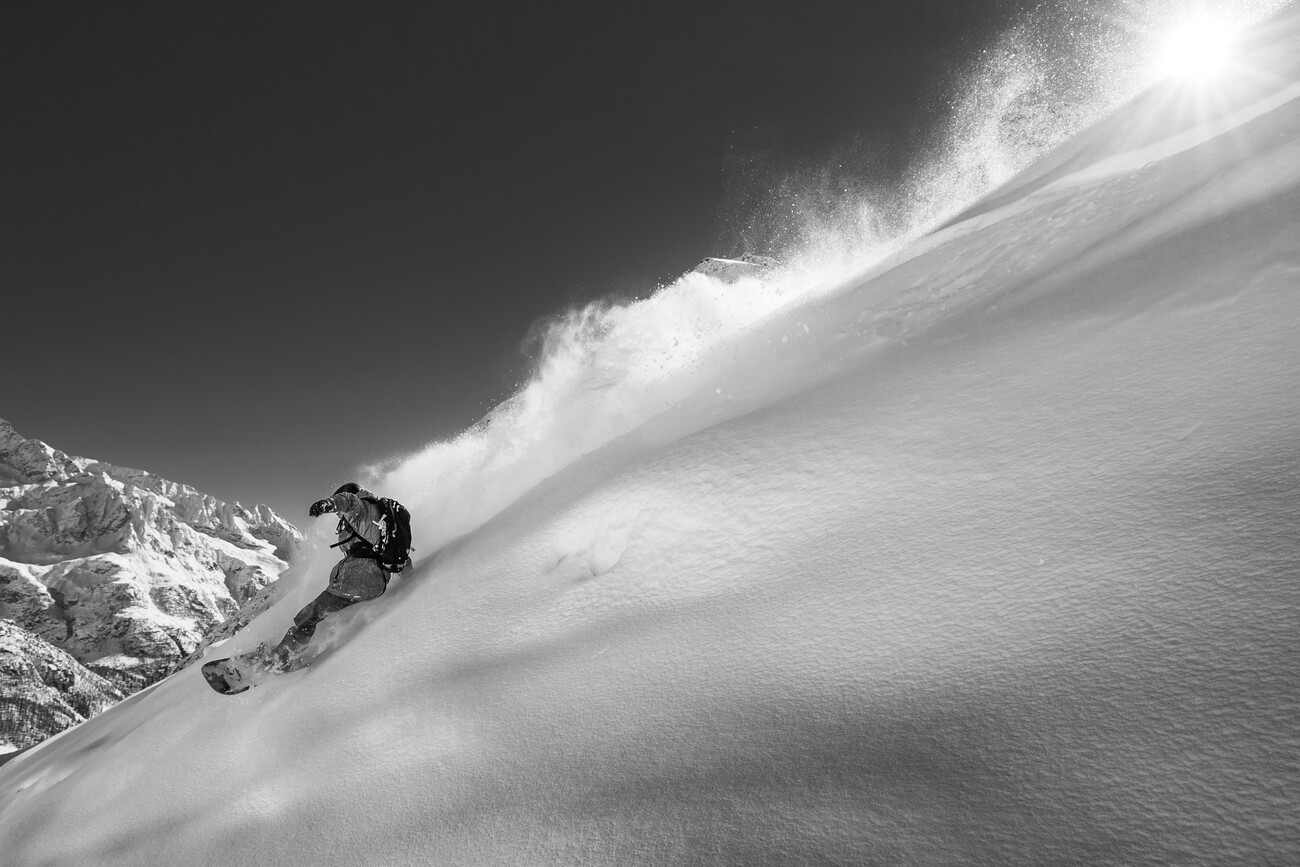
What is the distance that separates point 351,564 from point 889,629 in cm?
655

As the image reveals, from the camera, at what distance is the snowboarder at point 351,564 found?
22.5ft

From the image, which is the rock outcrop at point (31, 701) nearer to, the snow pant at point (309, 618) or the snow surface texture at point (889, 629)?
the snow pant at point (309, 618)

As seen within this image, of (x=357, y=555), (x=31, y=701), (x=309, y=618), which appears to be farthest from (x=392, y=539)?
(x=31, y=701)

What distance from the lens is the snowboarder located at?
6.86m

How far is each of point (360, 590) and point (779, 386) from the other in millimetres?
5779

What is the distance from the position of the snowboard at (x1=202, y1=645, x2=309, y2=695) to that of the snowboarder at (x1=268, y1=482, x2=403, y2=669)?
0.51ft

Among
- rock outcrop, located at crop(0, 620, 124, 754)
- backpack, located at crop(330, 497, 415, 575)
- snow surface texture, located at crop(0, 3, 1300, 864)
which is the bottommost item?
rock outcrop, located at crop(0, 620, 124, 754)

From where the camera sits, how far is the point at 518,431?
36.0 feet

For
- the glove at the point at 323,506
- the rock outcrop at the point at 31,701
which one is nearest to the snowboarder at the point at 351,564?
the glove at the point at 323,506

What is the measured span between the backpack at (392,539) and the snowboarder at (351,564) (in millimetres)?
12

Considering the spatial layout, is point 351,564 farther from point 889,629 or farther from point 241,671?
point 889,629

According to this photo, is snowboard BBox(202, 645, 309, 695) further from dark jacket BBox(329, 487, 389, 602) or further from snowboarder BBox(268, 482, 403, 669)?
dark jacket BBox(329, 487, 389, 602)

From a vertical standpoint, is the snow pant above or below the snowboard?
above

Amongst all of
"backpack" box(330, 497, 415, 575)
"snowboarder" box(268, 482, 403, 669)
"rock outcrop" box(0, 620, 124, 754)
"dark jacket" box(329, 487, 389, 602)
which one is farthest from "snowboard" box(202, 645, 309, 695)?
"rock outcrop" box(0, 620, 124, 754)
